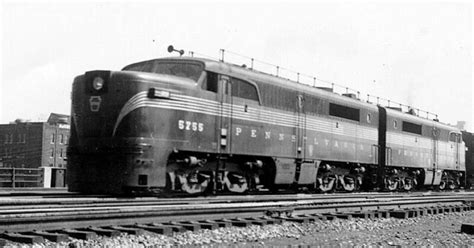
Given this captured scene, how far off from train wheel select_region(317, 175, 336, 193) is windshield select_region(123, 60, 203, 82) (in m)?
7.57

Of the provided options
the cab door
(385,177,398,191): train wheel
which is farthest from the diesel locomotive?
the cab door

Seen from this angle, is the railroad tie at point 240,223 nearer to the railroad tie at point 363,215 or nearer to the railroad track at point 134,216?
the railroad track at point 134,216

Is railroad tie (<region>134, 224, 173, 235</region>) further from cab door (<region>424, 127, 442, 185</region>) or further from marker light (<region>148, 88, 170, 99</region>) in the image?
cab door (<region>424, 127, 442, 185</region>)

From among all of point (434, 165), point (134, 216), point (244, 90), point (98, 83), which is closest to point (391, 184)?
point (434, 165)

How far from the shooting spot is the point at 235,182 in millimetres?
16672

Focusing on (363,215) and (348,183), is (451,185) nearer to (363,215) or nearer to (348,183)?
(348,183)

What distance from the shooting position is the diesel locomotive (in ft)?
44.7

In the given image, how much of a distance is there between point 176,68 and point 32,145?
6867 cm

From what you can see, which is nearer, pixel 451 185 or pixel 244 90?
pixel 244 90

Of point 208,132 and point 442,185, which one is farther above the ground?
point 208,132

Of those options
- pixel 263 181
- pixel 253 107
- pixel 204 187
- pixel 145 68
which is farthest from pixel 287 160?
pixel 145 68

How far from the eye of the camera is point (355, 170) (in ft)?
76.6

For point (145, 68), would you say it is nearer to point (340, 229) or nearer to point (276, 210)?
point (276, 210)

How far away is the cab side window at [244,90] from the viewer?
16500 mm
